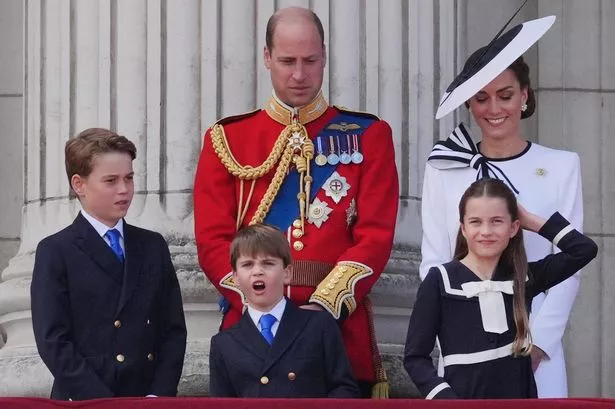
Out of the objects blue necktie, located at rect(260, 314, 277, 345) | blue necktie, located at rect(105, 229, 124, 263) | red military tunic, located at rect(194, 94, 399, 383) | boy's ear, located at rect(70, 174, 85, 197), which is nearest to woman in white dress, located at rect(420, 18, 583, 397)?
red military tunic, located at rect(194, 94, 399, 383)

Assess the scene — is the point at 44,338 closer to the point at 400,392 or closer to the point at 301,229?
the point at 301,229

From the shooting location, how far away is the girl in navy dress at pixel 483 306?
6.59 meters

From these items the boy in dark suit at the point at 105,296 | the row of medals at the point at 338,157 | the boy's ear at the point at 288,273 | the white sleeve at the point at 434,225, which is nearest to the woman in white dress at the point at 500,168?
the white sleeve at the point at 434,225

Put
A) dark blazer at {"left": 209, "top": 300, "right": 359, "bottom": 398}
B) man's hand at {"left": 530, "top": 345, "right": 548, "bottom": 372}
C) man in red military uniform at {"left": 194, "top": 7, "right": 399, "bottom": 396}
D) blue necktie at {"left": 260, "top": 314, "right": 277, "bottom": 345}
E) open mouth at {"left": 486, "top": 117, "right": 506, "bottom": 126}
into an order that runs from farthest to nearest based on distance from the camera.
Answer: open mouth at {"left": 486, "top": 117, "right": 506, "bottom": 126} → man in red military uniform at {"left": 194, "top": 7, "right": 399, "bottom": 396} → man's hand at {"left": 530, "top": 345, "right": 548, "bottom": 372} → blue necktie at {"left": 260, "top": 314, "right": 277, "bottom": 345} → dark blazer at {"left": 209, "top": 300, "right": 359, "bottom": 398}

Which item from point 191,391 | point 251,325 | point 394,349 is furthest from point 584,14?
point 251,325

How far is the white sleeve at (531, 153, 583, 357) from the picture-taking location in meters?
6.89

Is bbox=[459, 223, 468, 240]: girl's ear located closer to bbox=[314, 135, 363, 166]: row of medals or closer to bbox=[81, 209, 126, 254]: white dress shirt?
bbox=[314, 135, 363, 166]: row of medals

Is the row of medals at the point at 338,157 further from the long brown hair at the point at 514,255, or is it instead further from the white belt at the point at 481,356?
the white belt at the point at 481,356

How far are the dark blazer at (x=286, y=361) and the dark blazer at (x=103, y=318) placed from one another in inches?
9.4

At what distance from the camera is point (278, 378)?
6574mm

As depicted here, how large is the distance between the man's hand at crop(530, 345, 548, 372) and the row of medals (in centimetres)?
95

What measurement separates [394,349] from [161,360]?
1.51 meters

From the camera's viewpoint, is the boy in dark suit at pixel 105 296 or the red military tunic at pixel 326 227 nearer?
the boy in dark suit at pixel 105 296

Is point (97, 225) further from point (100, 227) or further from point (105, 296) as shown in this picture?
point (105, 296)
